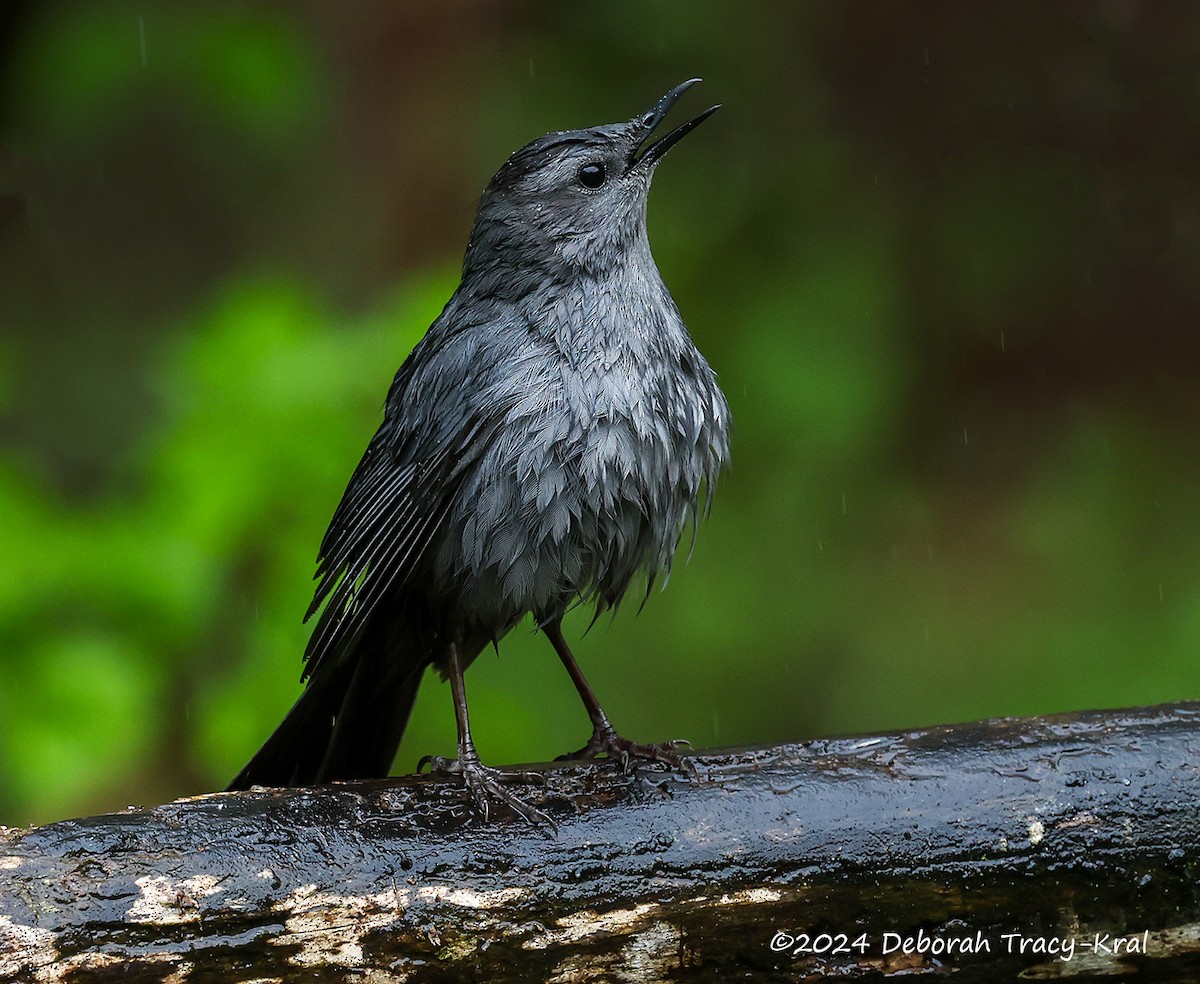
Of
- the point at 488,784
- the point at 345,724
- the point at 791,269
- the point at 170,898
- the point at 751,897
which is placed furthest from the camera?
the point at 791,269

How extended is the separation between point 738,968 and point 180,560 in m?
1.85

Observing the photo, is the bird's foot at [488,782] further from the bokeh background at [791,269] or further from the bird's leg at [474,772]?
the bokeh background at [791,269]

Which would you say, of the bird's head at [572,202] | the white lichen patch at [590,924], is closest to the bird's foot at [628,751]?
the white lichen patch at [590,924]

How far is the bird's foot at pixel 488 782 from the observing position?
308 cm

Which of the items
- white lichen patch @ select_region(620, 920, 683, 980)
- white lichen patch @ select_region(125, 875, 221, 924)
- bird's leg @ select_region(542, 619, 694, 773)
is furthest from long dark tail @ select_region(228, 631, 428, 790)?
white lichen patch @ select_region(620, 920, 683, 980)

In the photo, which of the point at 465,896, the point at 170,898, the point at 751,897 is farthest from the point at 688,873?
the point at 170,898

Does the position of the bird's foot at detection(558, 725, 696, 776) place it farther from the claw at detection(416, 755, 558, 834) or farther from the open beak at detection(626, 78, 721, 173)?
the open beak at detection(626, 78, 721, 173)

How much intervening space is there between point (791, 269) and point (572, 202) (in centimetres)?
231

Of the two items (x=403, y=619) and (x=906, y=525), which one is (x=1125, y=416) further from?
(x=403, y=619)

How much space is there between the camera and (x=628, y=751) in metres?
3.58

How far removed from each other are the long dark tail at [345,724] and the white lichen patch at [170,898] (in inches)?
38.4

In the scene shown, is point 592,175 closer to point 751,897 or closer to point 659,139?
point 659,139

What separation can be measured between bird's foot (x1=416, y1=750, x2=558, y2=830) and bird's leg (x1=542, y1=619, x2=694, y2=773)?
11.2 inches

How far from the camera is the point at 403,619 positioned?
3963 millimetres
